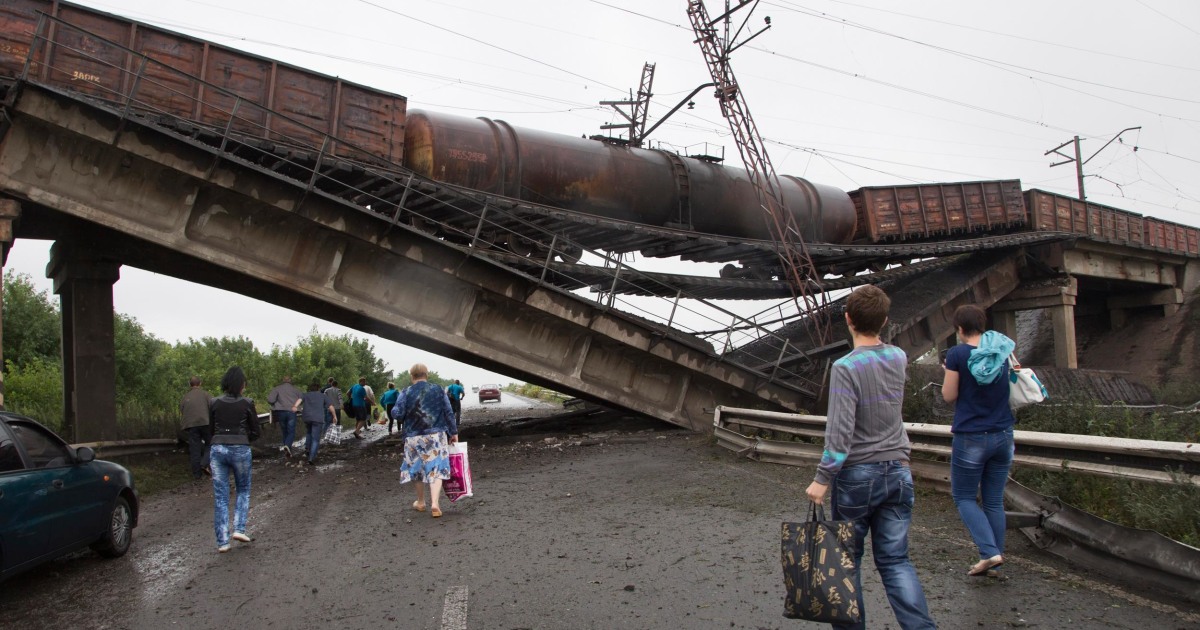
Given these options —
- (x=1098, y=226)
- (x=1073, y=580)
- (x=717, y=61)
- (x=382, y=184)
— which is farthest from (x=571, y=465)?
(x=1098, y=226)

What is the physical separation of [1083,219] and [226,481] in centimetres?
2731

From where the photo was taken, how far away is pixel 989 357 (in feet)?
15.3

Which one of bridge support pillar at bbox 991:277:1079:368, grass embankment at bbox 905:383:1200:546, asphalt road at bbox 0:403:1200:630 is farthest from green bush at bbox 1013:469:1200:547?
bridge support pillar at bbox 991:277:1079:368

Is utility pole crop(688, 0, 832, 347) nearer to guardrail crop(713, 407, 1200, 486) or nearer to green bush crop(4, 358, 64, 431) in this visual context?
guardrail crop(713, 407, 1200, 486)

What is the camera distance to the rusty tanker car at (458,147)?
1128cm

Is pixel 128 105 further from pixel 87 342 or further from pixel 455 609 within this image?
pixel 455 609

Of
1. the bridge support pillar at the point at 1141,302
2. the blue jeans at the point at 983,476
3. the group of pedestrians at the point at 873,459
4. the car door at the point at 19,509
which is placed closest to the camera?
the group of pedestrians at the point at 873,459

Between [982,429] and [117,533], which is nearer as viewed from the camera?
[982,429]

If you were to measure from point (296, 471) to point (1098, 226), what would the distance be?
26.2 meters

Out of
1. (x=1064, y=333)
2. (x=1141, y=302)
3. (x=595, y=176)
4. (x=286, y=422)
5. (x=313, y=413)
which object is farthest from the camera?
(x=1141, y=302)

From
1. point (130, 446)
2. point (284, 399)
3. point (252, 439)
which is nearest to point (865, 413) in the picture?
point (252, 439)

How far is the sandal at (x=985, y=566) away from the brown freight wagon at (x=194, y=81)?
10780 mm

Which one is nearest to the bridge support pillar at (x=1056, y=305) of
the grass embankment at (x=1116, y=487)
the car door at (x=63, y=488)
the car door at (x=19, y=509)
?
the grass embankment at (x=1116, y=487)

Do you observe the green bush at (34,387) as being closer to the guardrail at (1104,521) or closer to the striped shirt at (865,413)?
the guardrail at (1104,521)
